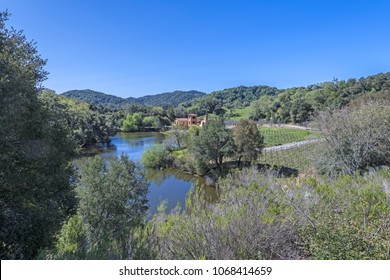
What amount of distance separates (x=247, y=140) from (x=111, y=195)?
15295mm

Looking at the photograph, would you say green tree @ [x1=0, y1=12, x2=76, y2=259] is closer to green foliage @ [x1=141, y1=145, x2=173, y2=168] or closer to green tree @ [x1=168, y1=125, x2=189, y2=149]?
green foliage @ [x1=141, y1=145, x2=173, y2=168]

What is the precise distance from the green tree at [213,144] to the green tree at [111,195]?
11.6 meters

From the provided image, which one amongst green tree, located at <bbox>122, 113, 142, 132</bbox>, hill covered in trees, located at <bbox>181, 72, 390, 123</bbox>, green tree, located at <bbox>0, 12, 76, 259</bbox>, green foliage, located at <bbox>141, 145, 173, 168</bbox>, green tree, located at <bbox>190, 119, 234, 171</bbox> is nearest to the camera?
green tree, located at <bbox>0, 12, 76, 259</bbox>

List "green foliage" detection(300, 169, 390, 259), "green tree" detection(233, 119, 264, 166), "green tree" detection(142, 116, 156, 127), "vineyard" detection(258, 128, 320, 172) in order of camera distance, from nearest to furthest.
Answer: "green foliage" detection(300, 169, 390, 259), "vineyard" detection(258, 128, 320, 172), "green tree" detection(233, 119, 264, 166), "green tree" detection(142, 116, 156, 127)

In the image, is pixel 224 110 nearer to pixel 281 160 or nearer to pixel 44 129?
pixel 281 160

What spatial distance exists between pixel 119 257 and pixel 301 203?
3631 millimetres

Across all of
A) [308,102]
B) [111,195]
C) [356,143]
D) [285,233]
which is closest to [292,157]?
[356,143]

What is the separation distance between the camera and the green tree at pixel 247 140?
74.9 ft

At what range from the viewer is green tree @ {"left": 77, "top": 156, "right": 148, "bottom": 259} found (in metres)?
9.71

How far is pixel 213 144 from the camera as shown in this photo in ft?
74.9

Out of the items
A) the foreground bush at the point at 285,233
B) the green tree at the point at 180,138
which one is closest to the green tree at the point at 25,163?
the foreground bush at the point at 285,233

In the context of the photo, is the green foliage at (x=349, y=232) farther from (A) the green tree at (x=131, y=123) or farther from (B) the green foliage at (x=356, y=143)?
(A) the green tree at (x=131, y=123)

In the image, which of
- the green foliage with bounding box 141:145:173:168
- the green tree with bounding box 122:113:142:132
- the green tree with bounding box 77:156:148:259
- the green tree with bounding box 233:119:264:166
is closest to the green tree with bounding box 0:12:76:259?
the green tree with bounding box 77:156:148:259

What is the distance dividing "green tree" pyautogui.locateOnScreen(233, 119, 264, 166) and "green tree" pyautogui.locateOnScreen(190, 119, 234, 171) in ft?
2.51
